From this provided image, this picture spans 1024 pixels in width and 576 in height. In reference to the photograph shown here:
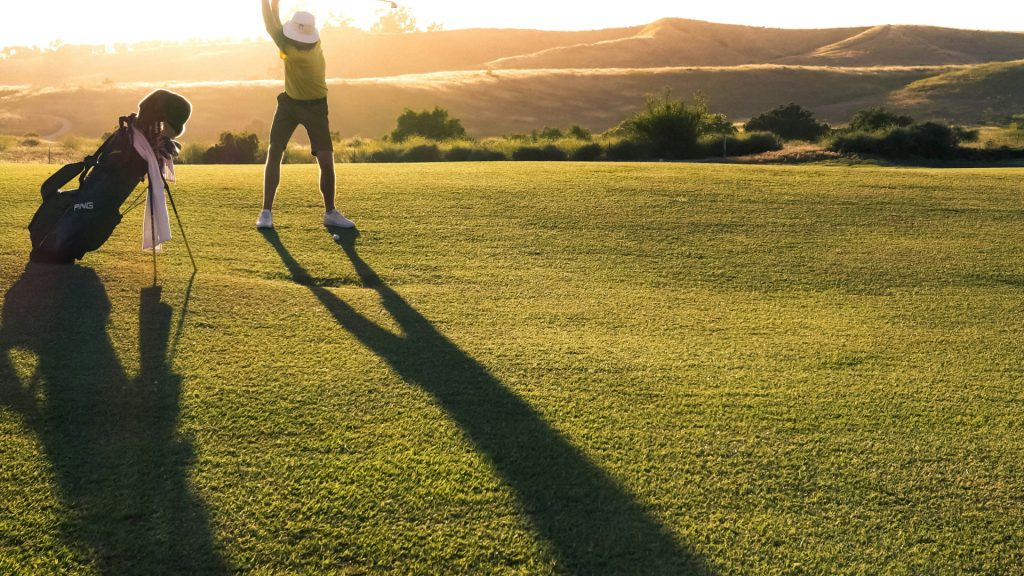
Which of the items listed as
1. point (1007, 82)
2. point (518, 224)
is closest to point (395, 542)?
point (518, 224)

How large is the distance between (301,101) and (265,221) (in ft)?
3.38

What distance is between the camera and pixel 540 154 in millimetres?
18797

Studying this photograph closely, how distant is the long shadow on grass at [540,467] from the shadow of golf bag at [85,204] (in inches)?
73.5

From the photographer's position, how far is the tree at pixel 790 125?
26.8 metres

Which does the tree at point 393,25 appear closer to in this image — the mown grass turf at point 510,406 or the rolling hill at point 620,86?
the rolling hill at point 620,86

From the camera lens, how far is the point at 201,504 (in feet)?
9.15

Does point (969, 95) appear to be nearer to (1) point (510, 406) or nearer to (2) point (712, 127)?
(2) point (712, 127)

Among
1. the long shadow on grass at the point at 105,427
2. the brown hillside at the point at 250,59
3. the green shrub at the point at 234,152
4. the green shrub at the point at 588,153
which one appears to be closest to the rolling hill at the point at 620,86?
the brown hillside at the point at 250,59

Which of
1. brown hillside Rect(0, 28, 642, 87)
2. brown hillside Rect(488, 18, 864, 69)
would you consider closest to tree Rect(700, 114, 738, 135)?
brown hillside Rect(488, 18, 864, 69)

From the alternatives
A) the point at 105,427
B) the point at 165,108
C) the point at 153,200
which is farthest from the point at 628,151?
the point at 105,427

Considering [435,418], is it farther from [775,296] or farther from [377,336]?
[775,296]

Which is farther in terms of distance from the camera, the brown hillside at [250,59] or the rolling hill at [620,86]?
the brown hillside at [250,59]

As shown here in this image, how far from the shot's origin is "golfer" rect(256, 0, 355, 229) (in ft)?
21.4

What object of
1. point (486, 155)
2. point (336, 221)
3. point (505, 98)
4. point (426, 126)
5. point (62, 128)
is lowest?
point (336, 221)
